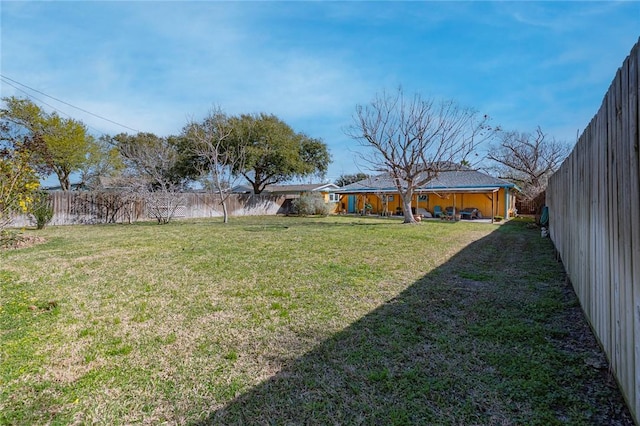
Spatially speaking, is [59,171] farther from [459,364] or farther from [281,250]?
[459,364]

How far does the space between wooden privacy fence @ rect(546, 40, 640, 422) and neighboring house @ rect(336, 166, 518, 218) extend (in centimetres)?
1614

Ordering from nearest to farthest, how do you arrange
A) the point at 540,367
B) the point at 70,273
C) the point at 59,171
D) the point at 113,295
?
1. the point at 540,367
2. the point at 113,295
3. the point at 70,273
4. the point at 59,171

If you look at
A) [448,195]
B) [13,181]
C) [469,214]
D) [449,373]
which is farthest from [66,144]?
[449,373]

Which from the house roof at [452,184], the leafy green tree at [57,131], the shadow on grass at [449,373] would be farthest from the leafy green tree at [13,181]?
the house roof at [452,184]

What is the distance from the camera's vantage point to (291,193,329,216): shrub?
22.9 meters

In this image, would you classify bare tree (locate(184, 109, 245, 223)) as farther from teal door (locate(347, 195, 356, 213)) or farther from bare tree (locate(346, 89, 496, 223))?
teal door (locate(347, 195, 356, 213))

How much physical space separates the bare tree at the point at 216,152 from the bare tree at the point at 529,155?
70.7 feet

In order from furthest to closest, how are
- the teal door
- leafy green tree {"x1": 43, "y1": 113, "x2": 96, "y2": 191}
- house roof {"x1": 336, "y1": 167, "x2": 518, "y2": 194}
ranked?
the teal door → leafy green tree {"x1": 43, "y1": 113, "x2": 96, "y2": 191} → house roof {"x1": 336, "y1": 167, "x2": 518, "y2": 194}

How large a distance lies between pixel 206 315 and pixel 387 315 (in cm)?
198

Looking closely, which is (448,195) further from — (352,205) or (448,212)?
(352,205)

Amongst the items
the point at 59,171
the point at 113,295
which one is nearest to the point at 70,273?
the point at 113,295

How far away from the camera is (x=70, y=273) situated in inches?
211

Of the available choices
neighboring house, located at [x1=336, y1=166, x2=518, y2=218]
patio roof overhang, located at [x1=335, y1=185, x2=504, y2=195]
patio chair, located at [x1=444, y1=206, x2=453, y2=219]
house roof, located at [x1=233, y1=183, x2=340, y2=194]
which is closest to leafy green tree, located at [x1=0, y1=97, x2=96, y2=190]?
house roof, located at [x1=233, y1=183, x2=340, y2=194]

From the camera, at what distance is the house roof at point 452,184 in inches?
808
